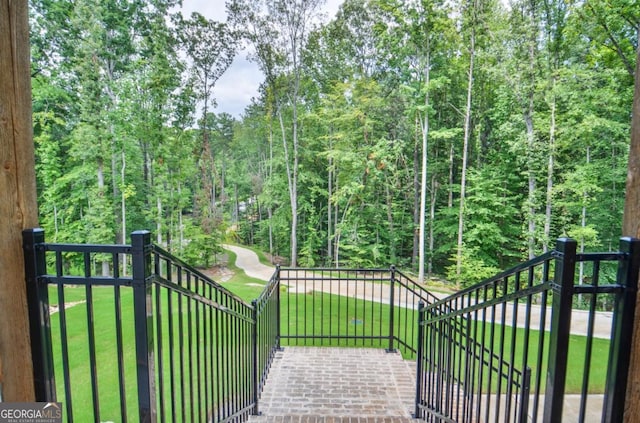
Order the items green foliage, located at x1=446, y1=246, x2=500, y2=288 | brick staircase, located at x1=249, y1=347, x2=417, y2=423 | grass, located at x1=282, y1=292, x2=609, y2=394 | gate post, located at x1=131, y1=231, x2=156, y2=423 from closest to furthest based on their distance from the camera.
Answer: gate post, located at x1=131, y1=231, x2=156, y2=423
brick staircase, located at x1=249, y1=347, x2=417, y2=423
grass, located at x1=282, y1=292, x2=609, y2=394
green foliage, located at x1=446, y1=246, x2=500, y2=288

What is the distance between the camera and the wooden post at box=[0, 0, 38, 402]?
40.1 inches

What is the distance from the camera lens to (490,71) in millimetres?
10758

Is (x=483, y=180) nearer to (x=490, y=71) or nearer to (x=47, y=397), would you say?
(x=490, y=71)

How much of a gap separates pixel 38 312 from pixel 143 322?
36 centimetres

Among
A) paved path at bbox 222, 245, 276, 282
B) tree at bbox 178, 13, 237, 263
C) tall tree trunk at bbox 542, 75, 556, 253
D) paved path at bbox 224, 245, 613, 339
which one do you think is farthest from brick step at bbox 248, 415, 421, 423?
tree at bbox 178, 13, 237, 263

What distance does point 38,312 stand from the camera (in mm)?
1132

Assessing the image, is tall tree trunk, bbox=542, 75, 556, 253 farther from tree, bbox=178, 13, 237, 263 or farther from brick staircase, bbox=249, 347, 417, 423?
tree, bbox=178, 13, 237, 263

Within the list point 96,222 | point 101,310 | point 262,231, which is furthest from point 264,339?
point 262,231

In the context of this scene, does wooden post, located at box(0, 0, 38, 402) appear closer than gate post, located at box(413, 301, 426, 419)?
Yes

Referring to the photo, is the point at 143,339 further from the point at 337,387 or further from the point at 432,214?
the point at 432,214

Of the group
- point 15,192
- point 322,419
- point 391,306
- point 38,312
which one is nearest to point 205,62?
point 391,306

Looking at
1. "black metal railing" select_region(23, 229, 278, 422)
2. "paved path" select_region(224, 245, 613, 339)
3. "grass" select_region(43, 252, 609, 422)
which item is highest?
"black metal railing" select_region(23, 229, 278, 422)

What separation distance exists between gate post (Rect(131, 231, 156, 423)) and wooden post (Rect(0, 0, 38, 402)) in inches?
14.2

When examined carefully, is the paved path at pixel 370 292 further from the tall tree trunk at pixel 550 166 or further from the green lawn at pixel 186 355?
the tall tree trunk at pixel 550 166
